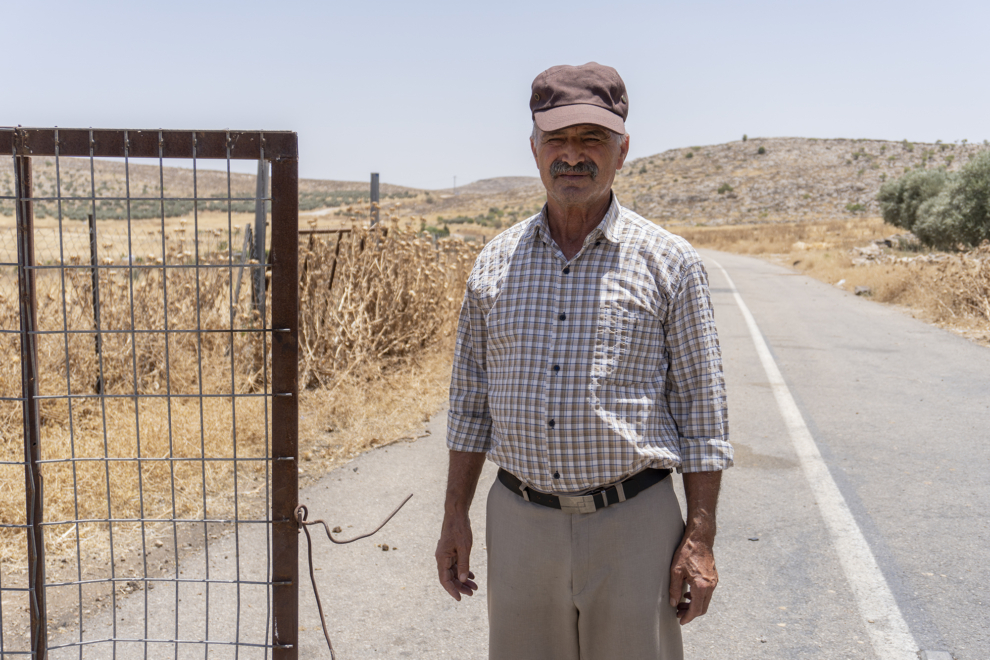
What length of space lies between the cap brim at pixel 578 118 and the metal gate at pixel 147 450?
812 millimetres

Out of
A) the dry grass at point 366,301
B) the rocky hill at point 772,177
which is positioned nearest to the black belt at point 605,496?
the dry grass at point 366,301

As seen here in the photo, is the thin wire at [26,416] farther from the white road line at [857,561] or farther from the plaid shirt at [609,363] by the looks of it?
the white road line at [857,561]

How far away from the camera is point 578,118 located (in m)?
2.21

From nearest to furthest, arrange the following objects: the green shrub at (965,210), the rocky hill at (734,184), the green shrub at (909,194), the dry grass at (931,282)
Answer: the dry grass at (931,282) → the green shrub at (965,210) → the green shrub at (909,194) → the rocky hill at (734,184)

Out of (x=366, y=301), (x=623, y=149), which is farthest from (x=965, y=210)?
(x=623, y=149)

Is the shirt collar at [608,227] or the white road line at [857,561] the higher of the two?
the shirt collar at [608,227]

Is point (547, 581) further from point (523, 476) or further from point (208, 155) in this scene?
point (208, 155)

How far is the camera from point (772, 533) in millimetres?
4727

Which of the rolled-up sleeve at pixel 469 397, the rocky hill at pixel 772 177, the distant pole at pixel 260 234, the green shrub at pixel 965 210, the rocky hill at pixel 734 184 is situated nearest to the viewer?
the rolled-up sleeve at pixel 469 397

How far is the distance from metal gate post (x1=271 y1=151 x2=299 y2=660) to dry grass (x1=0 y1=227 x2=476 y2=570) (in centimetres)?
159

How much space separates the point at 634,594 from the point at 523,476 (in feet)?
1.41

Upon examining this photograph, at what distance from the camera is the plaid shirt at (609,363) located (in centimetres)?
221

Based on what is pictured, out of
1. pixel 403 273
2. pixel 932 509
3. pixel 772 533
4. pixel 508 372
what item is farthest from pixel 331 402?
pixel 508 372

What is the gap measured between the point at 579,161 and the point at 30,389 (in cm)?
189
